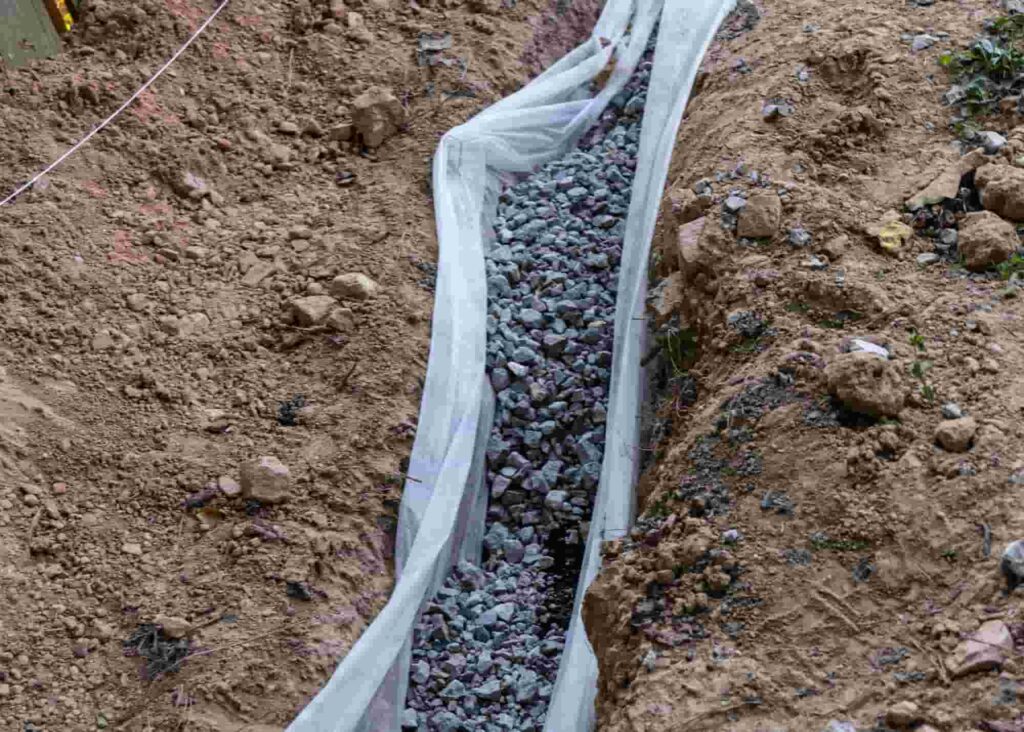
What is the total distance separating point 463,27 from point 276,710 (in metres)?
3.62

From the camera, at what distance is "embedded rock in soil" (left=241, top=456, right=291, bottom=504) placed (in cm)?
408

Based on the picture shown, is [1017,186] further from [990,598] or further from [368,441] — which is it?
[368,441]

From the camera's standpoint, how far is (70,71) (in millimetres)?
5184

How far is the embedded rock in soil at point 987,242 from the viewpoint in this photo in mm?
3861

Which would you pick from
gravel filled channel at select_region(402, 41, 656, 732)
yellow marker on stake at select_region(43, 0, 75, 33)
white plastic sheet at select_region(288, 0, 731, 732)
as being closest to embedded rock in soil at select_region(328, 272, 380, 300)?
white plastic sheet at select_region(288, 0, 731, 732)

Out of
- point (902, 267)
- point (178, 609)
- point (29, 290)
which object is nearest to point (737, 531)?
point (902, 267)

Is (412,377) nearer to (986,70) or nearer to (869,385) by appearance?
(869,385)

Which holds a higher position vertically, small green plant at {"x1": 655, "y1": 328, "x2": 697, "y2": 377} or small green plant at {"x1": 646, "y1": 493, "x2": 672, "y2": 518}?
small green plant at {"x1": 655, "y1": 328, "x2": 697, "y2": 377}

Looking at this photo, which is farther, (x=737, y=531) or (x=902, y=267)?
(x=902, y=267)

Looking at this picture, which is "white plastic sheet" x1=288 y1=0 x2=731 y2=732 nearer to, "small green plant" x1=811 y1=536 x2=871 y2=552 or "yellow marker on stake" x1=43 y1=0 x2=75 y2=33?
"small green plant" x1=811 y1=536 x2=871 y2=552

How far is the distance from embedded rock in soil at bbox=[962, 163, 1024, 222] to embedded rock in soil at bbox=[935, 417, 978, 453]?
1.04m

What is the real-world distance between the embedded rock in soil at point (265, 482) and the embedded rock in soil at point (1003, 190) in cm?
266

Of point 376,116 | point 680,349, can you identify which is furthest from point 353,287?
point 680,349

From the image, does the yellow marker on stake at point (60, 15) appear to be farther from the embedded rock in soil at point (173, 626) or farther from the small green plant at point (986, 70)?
the small green plant at point (986, 70)
